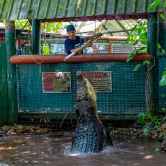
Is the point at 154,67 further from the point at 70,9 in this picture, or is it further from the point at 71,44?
the point at 70,9

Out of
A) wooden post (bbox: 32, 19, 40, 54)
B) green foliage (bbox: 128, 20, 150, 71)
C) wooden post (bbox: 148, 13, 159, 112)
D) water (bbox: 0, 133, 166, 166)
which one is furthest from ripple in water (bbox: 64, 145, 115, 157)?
wooden post (bbox: 32, 19, 40, 54)

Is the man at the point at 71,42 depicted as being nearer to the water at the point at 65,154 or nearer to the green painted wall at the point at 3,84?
the green painted wall at the point at 3,84

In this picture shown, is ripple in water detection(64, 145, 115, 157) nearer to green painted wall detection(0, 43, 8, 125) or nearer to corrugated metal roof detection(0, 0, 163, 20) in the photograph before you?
green painted wall detection(0, 43, 8, 125)

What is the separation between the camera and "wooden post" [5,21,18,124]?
10875 mm

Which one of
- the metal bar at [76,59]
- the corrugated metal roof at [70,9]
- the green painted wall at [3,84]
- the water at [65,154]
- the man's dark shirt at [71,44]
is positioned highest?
the corrugated metal roof at [70,9]

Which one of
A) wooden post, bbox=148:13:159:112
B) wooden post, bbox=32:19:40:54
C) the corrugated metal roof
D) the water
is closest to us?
the water

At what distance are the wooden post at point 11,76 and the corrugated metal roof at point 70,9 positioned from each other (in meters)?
0.40

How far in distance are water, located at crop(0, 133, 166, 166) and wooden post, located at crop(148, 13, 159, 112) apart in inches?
45.3

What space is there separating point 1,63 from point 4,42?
445 mm

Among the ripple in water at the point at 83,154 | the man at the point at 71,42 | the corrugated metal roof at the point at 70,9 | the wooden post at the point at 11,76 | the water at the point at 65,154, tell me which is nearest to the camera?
the water at the point at 65,154

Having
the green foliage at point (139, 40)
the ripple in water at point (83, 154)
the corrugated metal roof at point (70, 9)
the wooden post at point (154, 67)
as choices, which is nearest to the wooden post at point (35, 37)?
the corrugated metal roof at point (70, 9)

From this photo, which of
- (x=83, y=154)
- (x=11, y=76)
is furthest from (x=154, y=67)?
(x=11, y=76)

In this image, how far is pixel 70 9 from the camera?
1082 centimetres

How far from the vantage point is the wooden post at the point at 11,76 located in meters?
10.9
